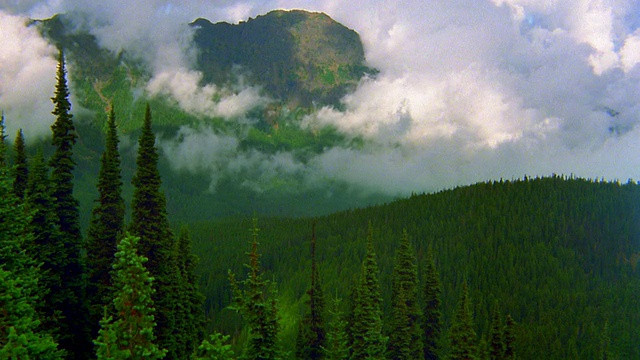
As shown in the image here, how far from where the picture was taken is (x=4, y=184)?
18750 millimetres

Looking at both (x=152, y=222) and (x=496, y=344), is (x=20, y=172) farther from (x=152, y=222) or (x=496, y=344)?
(x=496, y=344)

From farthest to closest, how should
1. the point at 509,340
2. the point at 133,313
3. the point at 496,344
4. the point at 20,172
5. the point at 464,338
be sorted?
1. the point at 509,340
2. the point at 496,344
3. the point at 464,338
4. the point at 20,172
5. the point at 133,313

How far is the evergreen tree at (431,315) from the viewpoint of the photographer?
2164 inches

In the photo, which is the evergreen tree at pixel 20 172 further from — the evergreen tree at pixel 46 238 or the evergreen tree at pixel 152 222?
the evergreen tree at pixel 152 222

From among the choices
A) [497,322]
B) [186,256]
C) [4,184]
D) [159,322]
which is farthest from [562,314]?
[4,184]

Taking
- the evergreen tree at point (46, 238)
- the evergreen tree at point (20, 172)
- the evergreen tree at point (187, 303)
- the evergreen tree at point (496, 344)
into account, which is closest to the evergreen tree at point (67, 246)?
the evergreen tree at point (46, 238)

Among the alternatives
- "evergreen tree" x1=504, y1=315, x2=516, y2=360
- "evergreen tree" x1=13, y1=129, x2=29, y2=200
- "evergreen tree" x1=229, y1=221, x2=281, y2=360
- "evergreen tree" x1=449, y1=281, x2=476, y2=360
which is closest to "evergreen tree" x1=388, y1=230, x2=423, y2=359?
"evergreen tree" x1=449, y1=281, x2=476, y2=360

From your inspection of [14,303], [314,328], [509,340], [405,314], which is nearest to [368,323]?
[405,314]

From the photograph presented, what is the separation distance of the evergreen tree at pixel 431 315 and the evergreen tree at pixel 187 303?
25763 mm

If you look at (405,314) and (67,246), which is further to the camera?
(405,314)

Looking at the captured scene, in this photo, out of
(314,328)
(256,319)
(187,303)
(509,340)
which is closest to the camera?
(256,319)

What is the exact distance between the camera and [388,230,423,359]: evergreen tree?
49.6 metres

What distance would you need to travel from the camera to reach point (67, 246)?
107 feet

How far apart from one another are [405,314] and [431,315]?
7321 mm
